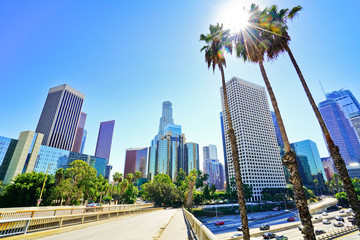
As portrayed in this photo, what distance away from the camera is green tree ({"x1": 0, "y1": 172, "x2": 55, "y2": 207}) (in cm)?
2681

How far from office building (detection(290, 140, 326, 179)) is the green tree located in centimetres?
23089

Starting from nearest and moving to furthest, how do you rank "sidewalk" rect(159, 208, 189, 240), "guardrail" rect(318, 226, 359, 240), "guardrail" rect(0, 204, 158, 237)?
"guardrail" rect(0, 204, 158, 237)
"sidewalk" rect(159, 208, 189, 240)
"guardrail" rect(318, 226, 359, 240)

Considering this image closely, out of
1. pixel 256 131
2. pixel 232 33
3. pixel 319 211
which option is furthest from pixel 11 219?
pixel 256 131

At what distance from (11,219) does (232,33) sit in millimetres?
21682

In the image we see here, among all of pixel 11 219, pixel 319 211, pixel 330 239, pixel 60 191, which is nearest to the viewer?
pixel 11 219

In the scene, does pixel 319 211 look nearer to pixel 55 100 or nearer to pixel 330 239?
pixel 330 239

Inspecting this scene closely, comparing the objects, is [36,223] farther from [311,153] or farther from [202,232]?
[311,153]

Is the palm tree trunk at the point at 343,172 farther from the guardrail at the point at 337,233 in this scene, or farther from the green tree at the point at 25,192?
the green tree at the point at 25,192

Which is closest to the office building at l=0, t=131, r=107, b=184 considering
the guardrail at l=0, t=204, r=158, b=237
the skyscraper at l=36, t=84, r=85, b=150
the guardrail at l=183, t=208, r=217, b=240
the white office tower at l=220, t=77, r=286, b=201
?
the skyscraper at l=36, t=84, r=85, b=150

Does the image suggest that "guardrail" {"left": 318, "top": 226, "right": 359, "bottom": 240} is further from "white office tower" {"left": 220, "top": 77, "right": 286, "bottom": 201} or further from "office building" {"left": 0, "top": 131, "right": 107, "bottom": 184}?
"office building" {"left": 0, "top": 131, "right": 107, "bottom": 184}

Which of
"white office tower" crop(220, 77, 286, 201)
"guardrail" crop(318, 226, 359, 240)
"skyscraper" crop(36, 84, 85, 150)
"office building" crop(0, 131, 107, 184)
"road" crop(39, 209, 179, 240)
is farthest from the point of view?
"skyscraper" crop(36, 84, 85, 150)

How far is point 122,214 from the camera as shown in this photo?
23.2 metres

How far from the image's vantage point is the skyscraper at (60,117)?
146500 mm

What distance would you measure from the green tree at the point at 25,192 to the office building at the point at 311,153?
231 meters
